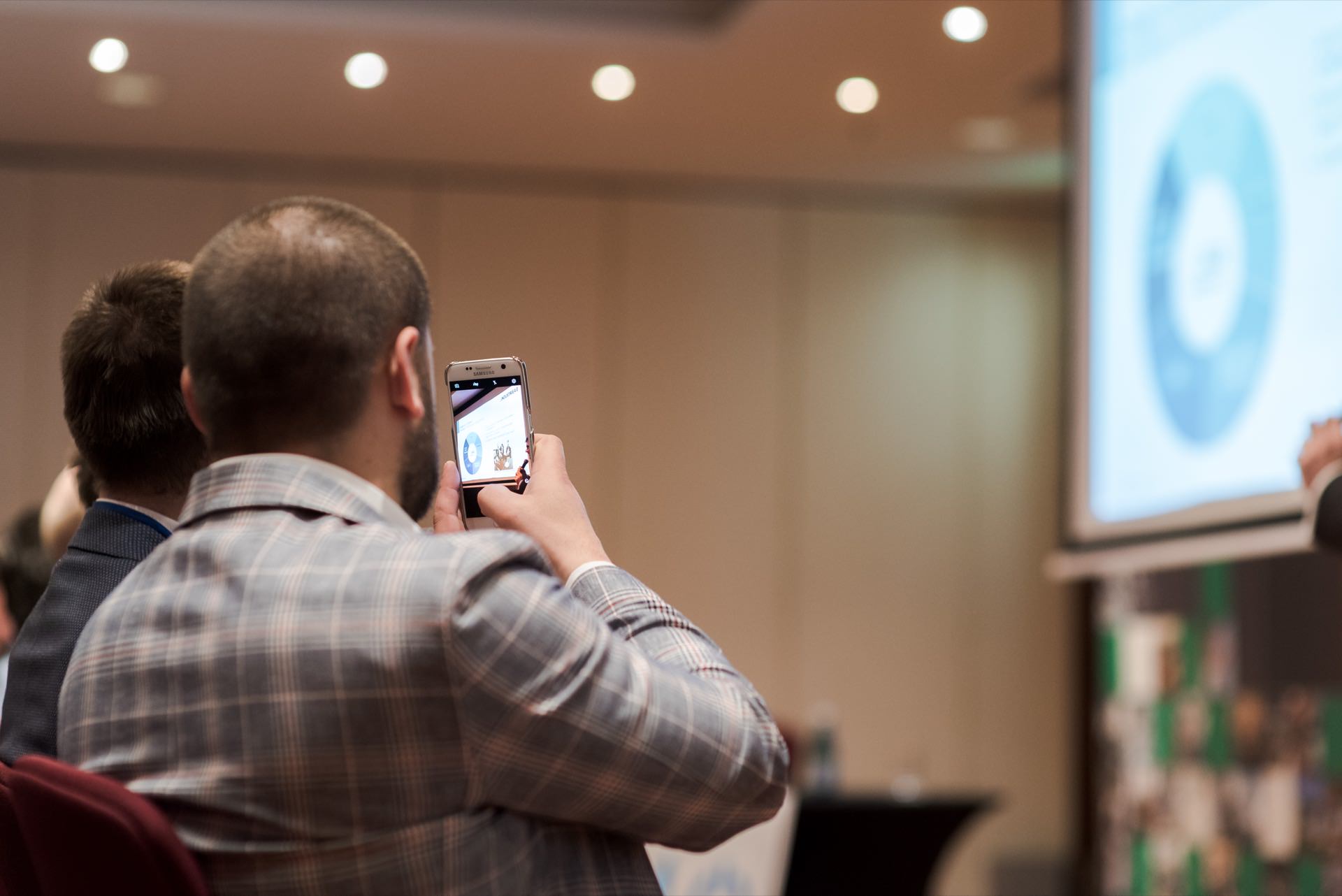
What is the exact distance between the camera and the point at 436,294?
1.32m

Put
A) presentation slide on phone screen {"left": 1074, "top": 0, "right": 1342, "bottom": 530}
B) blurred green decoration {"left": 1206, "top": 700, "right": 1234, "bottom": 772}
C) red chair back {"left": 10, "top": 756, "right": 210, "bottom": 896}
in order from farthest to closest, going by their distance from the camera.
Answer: blurred green decoration {"left": 1206, "top": 700, "right": 1234, "bottom": 772} < presentation slide on phone screen {"left": 1074, "top": 0, "right": 1342, "bottom": 530} < red chair back {"left": 10, "top": 756, "right": 210, "bottom": 896}

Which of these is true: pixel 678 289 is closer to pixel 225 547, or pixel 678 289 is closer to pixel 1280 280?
pixel 1280 280

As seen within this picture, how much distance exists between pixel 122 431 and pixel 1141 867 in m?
4.79

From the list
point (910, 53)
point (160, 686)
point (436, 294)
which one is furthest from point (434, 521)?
point (910, 53)

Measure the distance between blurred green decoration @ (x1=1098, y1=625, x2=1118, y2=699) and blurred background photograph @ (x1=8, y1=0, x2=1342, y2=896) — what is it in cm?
2

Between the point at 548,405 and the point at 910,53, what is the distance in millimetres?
1225

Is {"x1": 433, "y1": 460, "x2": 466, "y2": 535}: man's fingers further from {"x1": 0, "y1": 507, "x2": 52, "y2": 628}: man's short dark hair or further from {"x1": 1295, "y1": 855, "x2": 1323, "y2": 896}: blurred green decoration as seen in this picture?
{"x1": 1295, "y1": 855, "x2": 1323, "y2": 896}: blurred green decoration

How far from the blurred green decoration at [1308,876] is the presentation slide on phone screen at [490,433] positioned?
391 cm

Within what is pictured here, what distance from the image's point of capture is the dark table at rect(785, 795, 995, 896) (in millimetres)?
3268

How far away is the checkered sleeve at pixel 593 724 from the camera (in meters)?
0.94

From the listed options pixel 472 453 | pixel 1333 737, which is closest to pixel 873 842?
pixel 1333 737

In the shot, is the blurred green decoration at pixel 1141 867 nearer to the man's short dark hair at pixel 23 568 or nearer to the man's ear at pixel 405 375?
the man's short dark hair at pixel 23 568

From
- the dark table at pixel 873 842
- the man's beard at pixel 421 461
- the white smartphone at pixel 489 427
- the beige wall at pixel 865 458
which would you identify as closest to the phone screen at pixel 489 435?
the white smartphone at pixel 489 427

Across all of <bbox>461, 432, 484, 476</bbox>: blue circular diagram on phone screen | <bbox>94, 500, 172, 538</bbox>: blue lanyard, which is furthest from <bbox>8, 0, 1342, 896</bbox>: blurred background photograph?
<bbox>94, 500, 172, 538</bbox>: blue lanyard
